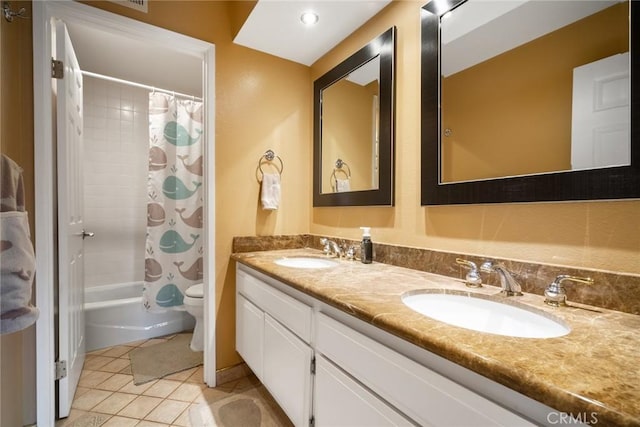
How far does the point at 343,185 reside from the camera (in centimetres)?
177

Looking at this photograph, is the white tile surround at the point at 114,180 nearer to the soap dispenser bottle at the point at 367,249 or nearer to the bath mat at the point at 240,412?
the bath mat at the point at 240,412

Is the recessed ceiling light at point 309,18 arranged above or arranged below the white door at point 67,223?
above

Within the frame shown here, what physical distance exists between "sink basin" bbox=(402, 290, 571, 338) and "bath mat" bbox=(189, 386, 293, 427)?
3.36 feet

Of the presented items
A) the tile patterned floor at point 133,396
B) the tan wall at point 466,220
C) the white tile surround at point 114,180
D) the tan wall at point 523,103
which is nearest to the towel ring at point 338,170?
the tan wall at point 466,220

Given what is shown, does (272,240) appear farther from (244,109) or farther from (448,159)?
(448,159)

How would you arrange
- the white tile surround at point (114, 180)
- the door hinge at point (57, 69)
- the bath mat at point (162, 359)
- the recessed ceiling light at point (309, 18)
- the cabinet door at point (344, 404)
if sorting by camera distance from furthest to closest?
the white tile surround at point (114, 180)
the bath mat at point (162, 359)
the recessed ceiling light at point (309, 18)
the door hinge at point (57, 69)
the cabinet door at point (344, 404)

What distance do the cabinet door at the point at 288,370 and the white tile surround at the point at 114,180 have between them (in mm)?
2084

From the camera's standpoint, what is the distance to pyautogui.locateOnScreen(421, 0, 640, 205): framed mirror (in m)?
0.77

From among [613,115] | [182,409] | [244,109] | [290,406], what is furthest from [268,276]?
[613,115]

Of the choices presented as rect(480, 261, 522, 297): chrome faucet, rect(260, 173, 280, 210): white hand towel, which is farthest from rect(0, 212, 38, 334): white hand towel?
rect(480, 261, 522, 297): chrome faucet

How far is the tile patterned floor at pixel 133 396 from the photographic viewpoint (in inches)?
56.4

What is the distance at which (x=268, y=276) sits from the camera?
1359 millimetres

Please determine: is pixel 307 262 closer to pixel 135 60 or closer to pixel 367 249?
pixel 367 249

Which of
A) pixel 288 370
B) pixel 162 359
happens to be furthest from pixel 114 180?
pixel 288 370
